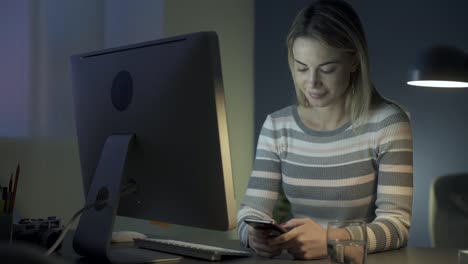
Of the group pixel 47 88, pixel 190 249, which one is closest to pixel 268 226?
pixel 190 249

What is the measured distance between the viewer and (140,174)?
135cm

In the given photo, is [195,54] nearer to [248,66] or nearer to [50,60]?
[50,60]

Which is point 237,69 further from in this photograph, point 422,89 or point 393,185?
point 393,185

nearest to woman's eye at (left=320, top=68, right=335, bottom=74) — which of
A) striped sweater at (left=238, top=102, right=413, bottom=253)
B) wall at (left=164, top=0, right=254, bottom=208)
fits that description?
striped sweater at (left=238, top=102, right=413, bottom=253)

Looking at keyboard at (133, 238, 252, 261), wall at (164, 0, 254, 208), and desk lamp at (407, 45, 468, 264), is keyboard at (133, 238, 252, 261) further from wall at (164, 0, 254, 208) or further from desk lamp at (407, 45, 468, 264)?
wall at (164, 0, 254, 208)

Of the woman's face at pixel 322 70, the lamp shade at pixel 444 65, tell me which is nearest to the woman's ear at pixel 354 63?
the woman's face at pixel 322 70

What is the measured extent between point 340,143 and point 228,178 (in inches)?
33.7

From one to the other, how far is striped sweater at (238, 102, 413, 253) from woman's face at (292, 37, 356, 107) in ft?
0.35

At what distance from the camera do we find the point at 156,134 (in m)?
1.29

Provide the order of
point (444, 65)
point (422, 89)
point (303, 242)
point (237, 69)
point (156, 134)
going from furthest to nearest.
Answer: point (237, 69), point (422, 89), point (444, 65), point (303, 242), point (156, 134)

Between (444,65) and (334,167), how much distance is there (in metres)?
1.02

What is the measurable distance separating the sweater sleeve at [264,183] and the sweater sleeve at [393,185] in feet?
1.05

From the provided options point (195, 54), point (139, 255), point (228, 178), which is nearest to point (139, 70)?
point (195, 54)

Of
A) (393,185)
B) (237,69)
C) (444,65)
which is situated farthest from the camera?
(237,69)
